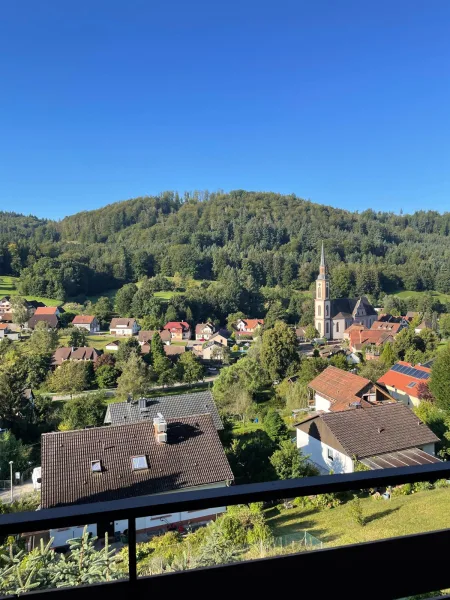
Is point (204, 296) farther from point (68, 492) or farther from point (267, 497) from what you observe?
point (267, 497)

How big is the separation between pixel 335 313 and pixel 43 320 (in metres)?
21.8

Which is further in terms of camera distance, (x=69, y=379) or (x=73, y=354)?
(x=73, y=354)

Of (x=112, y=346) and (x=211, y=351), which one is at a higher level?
(x=112, y=346)

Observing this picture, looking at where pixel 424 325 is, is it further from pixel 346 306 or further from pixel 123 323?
pixel 123 323

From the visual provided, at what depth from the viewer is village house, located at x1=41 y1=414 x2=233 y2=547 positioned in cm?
648

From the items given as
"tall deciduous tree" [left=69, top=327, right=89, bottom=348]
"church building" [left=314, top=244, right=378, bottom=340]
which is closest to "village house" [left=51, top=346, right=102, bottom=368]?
"tall deciduous tree" [left=69, top=327, right=89, bottom=348]

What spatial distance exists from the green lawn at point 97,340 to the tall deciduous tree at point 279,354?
1164 centimetres

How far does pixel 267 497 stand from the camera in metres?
0.74

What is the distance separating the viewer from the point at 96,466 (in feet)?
22.4

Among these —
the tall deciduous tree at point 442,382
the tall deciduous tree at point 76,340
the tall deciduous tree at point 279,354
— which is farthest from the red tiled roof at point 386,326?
the tall deciduous tree at point 76,340

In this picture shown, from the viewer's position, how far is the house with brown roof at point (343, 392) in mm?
11719

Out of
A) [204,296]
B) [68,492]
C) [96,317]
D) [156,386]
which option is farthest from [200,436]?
[204,296]

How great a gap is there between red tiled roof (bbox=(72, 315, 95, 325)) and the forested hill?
803 centimetres

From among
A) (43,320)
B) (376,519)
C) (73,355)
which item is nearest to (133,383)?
(73,355)
